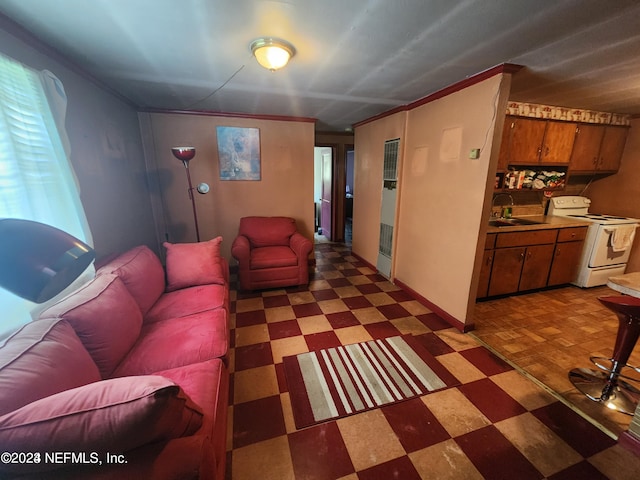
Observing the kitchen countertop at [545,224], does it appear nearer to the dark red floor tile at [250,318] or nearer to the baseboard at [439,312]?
the baseboard at [439,312]

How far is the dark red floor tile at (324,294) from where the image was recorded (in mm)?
3098

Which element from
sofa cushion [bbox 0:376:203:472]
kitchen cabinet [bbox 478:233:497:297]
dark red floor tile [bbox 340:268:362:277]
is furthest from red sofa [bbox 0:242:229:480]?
kitchen cabinet [bbox 478:233:497:297]

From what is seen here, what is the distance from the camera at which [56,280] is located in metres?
0.66

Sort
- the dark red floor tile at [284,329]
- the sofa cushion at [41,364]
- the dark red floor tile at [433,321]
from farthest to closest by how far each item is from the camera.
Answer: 1. the dark red floor tile at [433,321]
2. the dark red floor tile at [284,329]
3. the sofa cushion at [41,364]

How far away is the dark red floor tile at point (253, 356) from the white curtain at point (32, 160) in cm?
122

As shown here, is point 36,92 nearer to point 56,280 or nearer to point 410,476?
point 56,280

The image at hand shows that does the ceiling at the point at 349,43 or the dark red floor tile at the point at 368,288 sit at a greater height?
the ceiling at the point at 349,43

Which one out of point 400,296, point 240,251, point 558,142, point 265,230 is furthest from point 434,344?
point 558,142

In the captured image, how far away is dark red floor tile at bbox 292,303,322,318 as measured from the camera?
2730 mm

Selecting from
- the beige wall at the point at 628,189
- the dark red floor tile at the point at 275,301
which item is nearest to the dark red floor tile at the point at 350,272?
the dark red floor tile at the point at 275,301

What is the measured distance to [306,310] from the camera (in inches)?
111

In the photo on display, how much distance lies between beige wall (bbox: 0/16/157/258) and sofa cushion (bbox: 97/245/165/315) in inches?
13.5

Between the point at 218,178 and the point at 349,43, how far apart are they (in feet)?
8.55

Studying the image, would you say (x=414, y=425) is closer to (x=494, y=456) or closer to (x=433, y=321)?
(x=494, y=456)
